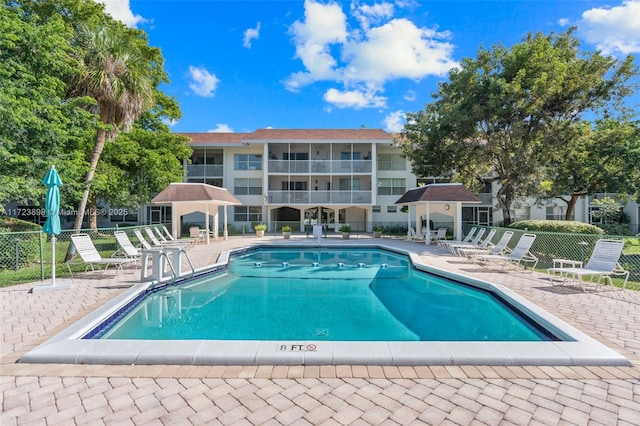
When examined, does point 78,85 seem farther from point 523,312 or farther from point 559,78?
point 559,78

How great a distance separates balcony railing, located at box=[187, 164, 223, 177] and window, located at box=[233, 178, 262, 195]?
1.77 metres

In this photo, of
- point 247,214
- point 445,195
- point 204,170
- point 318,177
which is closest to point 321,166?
point 318,177

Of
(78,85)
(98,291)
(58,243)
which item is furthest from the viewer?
(58,243)

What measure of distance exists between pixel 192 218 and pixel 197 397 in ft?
92.0

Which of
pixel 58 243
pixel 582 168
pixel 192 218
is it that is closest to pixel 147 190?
pixel 58 243

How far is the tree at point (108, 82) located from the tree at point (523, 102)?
15.4m

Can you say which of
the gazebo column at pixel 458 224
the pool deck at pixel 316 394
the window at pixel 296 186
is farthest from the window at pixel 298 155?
the pool deck at pixel 316 394

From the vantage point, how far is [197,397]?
294 centimetres

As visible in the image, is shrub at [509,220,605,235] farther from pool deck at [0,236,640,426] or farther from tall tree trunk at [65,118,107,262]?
tall tree trunk at [65,118,107,262]

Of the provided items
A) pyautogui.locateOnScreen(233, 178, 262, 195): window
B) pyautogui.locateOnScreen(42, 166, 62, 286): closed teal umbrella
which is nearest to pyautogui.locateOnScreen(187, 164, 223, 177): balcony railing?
pyautogui.locateOnScreen(233, 178, 262, 195): window

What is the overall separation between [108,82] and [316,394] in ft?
45.9

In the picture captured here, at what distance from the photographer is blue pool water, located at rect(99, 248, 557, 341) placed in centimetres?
557

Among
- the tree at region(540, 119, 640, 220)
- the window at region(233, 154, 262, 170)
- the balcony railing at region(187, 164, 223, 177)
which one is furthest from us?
the window at region(233, 154, 262, 170)

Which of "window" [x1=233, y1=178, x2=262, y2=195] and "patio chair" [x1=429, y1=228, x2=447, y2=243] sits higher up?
"window" [x1=233, y1=178, x2=262, y2=195]
